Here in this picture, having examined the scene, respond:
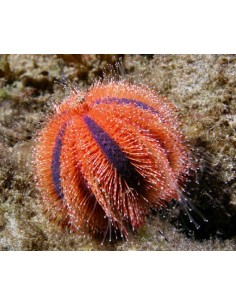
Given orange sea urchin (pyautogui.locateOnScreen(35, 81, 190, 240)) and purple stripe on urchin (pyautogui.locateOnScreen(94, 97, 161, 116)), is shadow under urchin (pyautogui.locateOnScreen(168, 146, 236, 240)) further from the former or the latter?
purple stripe on urchin (pyautogui.locateOnScreen(94, 97, 161, 116))

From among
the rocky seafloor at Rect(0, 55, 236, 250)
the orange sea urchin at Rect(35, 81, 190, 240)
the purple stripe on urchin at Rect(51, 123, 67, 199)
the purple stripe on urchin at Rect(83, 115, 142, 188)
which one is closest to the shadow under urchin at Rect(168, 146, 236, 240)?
the rocky seafloor at Rect(0, 55, 236, 250)

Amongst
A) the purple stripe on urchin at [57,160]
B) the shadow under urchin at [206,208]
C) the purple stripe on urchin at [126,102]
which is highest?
the purple stripe on urchin at [126,102]

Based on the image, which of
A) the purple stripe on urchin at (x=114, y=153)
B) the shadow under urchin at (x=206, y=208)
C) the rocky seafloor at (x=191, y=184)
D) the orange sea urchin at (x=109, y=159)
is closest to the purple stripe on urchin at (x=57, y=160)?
the orange sea urchin at (x=109, y=159)

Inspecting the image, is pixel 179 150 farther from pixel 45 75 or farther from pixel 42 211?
Answer: pixel 45 75

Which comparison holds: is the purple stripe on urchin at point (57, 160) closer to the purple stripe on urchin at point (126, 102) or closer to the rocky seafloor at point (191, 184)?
the purple stripe on urchin at point (126, 102)
